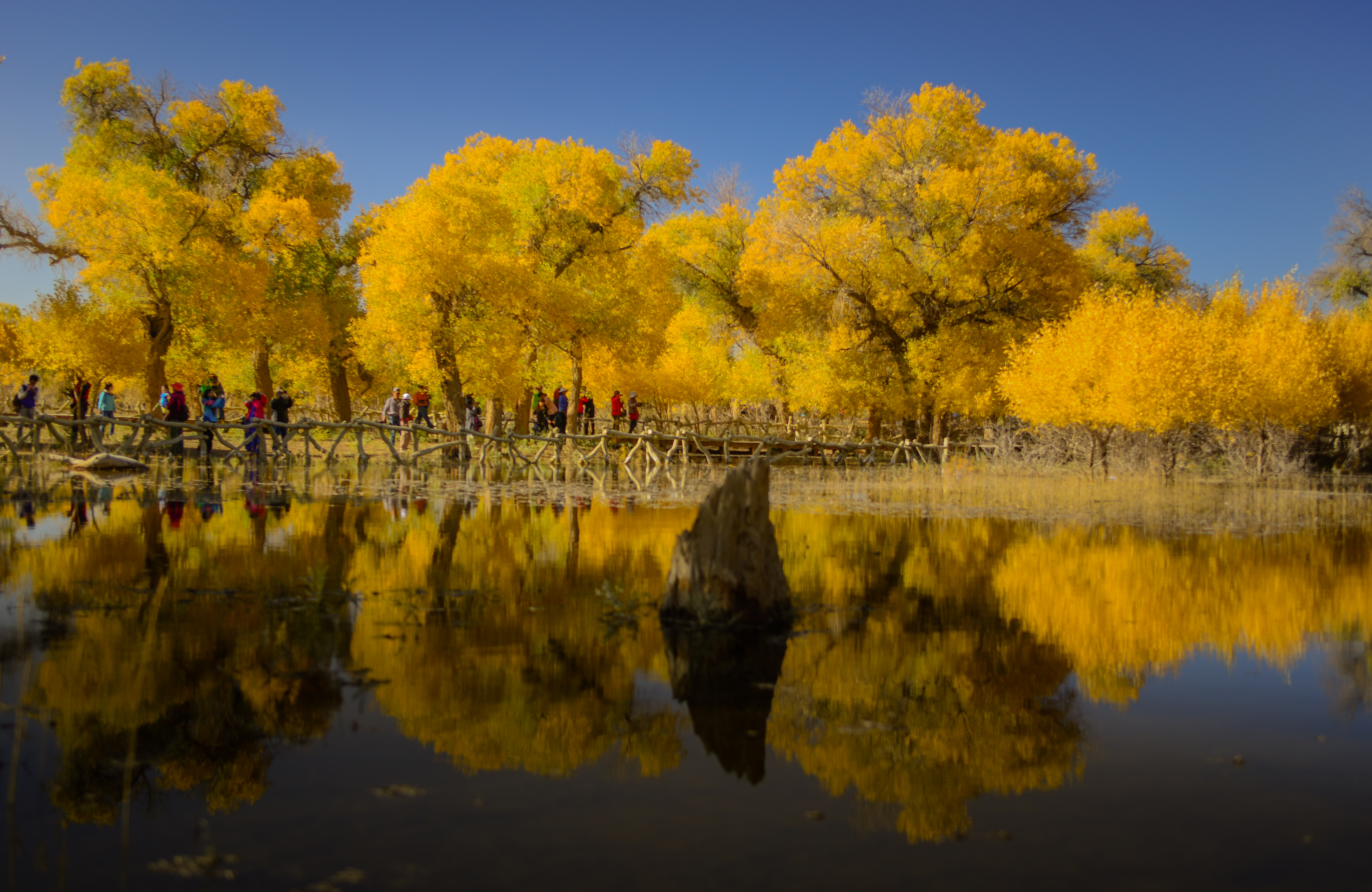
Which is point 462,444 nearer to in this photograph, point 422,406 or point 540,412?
point 422,406

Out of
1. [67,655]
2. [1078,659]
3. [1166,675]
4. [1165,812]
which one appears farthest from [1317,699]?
[67,655]

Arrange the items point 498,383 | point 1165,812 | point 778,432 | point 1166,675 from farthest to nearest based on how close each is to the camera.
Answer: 1. point 778,432
2. point 498,383
3. point 1166,675
4. point 1165,812

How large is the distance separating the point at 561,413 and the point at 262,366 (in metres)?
13.3

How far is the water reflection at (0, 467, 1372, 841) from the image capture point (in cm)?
428

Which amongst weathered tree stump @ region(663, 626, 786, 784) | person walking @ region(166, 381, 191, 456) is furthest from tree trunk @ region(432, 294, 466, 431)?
weathered tree stump @ region(663, 626, 786, 784)

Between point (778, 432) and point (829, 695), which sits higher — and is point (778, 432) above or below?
above

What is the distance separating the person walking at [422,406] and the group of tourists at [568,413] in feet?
12.6

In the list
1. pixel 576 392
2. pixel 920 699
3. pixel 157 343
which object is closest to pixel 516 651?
pixel 920 699

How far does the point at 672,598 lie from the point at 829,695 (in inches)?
77.5

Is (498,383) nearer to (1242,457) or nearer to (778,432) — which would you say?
(778,432)

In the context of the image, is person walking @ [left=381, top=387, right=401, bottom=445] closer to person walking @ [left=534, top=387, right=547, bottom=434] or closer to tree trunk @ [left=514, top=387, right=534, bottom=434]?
tree trunk @ [left=514, top=387, right=534, bottom=434]

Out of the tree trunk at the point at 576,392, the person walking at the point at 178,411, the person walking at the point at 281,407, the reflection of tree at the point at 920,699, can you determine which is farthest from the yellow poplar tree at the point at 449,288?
the reflection of tree at the point at 920,699

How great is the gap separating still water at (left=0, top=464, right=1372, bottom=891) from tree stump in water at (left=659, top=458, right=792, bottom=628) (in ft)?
1.16

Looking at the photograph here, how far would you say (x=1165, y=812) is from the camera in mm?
3885
